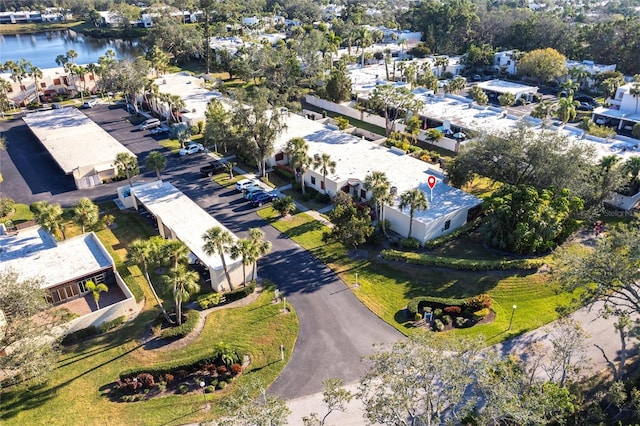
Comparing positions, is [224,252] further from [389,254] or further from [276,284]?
[389,254]

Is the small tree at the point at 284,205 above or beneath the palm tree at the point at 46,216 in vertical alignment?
beneath

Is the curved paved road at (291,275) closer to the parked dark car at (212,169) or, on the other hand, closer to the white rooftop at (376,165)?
the parked dark car at (212,169)

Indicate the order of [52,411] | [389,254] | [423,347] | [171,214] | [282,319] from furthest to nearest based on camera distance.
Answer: [171,214], [389,254], [282,319], [52,411], [423,347]

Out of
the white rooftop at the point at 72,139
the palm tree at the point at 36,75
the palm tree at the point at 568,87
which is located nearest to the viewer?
the white rooftop at the point at 72,139

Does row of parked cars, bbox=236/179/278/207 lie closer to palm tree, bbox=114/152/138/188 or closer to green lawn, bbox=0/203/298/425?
palm tree, bbox=114/152/138/188

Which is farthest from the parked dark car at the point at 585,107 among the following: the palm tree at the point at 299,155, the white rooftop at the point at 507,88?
the palm tree at the point at 299,155

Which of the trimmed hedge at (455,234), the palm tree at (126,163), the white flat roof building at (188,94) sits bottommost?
the trimmed hedge at (455,234)

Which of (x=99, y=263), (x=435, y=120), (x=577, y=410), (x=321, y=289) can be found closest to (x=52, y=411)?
(x=99, y=263)
